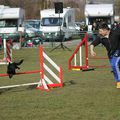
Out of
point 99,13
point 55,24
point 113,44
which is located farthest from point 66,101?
point 99,13

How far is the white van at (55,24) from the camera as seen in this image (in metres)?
39.7

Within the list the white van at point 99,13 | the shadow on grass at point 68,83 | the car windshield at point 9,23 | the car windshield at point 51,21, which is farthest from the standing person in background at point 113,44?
the car windshield at point 9,23

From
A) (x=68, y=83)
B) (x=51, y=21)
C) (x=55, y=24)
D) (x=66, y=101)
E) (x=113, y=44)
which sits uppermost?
(x=113, y=44)

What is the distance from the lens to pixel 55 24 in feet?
137

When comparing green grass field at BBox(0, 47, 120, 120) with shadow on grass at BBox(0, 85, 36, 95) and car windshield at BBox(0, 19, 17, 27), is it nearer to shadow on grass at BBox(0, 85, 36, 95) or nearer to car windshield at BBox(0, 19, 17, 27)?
shadow on grass at BBox(0, 85, 36, 95)

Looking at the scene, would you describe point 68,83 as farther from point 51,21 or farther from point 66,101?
point 51,21

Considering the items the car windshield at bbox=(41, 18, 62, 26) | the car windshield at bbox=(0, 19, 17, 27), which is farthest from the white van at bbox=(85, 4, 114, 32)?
the car windshield at bbox=(0, 19, 17, 27)

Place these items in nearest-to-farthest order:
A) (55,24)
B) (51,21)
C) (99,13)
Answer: (55,24) < (51,21) < (99,13)

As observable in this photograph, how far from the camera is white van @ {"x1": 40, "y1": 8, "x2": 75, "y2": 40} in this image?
39.7 meters

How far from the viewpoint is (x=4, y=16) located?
142ft

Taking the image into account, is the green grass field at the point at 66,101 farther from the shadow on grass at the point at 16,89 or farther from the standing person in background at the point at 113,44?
the standing person in background at the point at 113,44

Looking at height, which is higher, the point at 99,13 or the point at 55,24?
the point at 99,13

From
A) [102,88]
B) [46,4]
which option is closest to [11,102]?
[102,88]

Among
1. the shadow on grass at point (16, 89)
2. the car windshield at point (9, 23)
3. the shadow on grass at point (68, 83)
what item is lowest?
the shadow on grass at point (68, 83)
